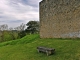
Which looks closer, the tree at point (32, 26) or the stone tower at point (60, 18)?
the stone tower at point (60, 18)

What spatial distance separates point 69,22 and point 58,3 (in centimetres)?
305

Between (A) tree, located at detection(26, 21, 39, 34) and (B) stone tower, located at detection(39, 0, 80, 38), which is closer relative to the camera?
(B) stone tower, located at detection(39, 0, 80, 38)

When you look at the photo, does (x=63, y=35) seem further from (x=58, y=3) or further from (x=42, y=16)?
(x=42, y=16)

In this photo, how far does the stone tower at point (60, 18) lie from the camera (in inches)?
599

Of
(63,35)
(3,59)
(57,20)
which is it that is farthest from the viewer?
(57,20)

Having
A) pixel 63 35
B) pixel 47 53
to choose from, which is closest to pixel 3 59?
pixel 47 53

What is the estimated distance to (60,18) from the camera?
58.5ft

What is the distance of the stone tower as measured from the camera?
1523 cm

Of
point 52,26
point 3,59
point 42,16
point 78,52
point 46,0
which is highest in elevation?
point 46,0

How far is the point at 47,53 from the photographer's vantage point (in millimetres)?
11094

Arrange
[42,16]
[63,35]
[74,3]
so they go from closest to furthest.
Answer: [74,3] → [63,35] → [42,16]

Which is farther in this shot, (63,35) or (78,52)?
(63,35)

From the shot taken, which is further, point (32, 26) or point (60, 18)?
point (32, 26)

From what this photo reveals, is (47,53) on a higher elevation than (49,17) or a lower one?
lower
